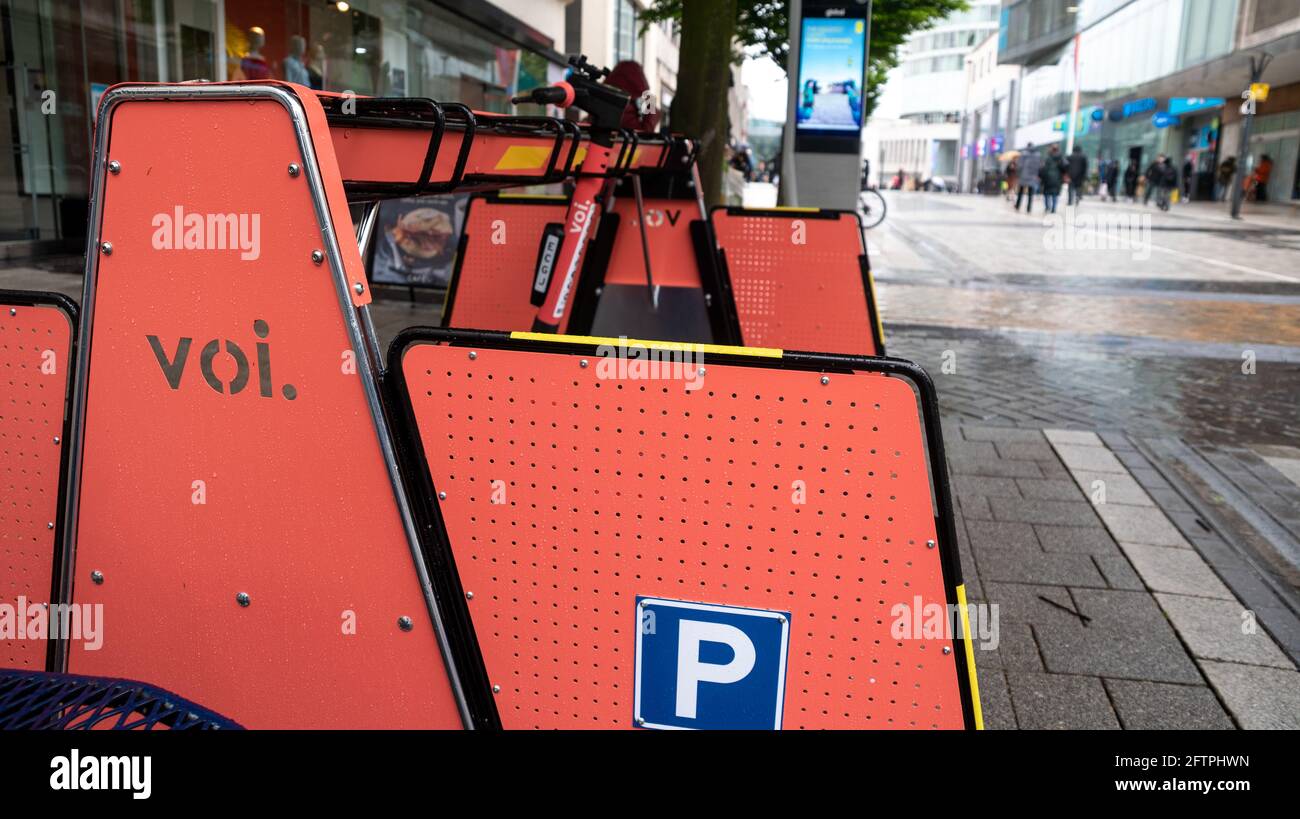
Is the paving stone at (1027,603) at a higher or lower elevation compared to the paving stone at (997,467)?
lower

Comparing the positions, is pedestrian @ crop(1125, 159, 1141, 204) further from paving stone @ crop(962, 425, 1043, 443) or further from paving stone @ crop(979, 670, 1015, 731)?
paving stone @ crop(979, 670, 1015, 731)

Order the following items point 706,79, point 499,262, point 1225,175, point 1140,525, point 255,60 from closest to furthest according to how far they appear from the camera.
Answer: point 1140,525 < point 499,262 < point 706,79 < point 255,60 < point 1225,175

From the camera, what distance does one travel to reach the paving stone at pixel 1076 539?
13.6 feet

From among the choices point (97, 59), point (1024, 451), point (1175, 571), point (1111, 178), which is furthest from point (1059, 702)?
point (1111, 178)

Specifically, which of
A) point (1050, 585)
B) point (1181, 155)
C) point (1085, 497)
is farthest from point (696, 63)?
point (1181, 155)

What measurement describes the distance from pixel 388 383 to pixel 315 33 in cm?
1429

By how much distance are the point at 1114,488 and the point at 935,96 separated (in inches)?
4990

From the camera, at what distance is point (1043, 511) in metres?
4.58

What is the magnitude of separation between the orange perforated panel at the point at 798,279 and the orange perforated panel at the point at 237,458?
4.07 meters

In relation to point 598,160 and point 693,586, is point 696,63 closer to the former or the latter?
point 598,160

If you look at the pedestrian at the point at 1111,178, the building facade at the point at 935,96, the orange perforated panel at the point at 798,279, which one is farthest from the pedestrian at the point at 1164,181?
the building facade at the point at 935,96

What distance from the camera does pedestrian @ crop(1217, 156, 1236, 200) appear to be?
113 ft

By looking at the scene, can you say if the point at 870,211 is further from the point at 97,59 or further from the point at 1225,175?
the point at 97,59

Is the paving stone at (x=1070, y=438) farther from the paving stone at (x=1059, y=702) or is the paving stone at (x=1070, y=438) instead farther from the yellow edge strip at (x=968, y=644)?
the yellow edge strip at (x=968, y=644)
